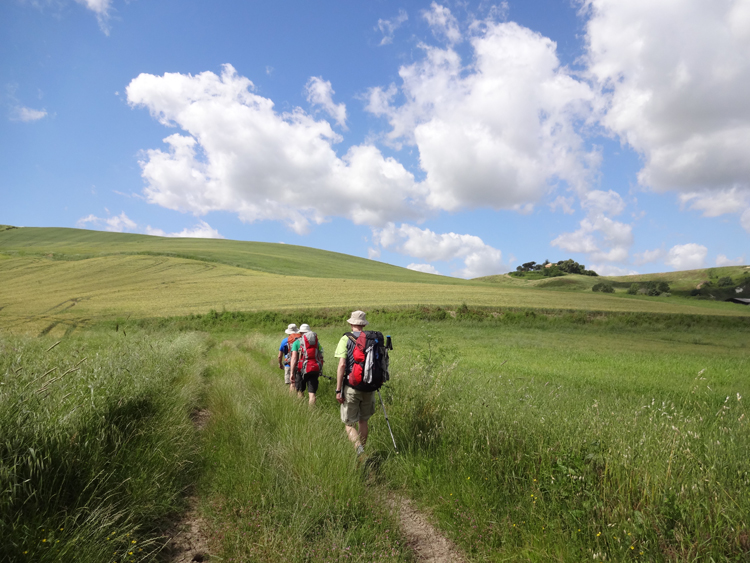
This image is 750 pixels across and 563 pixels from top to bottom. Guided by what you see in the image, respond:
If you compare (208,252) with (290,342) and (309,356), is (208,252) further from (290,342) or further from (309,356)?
(309,356)

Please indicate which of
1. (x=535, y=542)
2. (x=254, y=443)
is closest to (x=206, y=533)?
(x=254, y=443)

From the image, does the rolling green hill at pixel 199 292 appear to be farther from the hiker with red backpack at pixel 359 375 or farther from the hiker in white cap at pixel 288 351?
the hiker with red backpack at pixel 359 375

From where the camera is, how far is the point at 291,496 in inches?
162

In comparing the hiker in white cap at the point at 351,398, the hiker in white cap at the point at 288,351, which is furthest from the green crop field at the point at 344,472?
the hiker in white cap at the point at 288,351

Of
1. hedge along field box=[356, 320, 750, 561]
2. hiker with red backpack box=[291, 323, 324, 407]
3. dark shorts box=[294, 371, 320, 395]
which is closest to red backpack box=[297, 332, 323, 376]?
hiker with red backpack box=[291, 323, 324, 407]

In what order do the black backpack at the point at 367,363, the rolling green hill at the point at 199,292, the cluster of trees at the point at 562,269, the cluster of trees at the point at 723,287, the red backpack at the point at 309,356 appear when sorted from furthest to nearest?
the cluster of trees at the point at 562,269
the cluster of trees at the point at 723,287
the rolling green hill at the point at 199,292
the red backpack at the point at 309,356
the black backpack at the point at 367,363

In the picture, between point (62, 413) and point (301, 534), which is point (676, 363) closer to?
point (301, 534)

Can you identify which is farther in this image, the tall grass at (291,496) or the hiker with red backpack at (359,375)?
the hiker with red backpack at (359,375)

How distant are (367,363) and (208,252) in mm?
87687

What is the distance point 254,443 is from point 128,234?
136m

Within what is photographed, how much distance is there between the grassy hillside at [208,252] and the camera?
251ft

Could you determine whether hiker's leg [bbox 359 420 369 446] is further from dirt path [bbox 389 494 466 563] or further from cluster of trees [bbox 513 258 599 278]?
cluster of trees [bbox 513 258 599 278]

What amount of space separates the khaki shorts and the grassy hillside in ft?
226

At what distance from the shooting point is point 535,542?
3.55 m
